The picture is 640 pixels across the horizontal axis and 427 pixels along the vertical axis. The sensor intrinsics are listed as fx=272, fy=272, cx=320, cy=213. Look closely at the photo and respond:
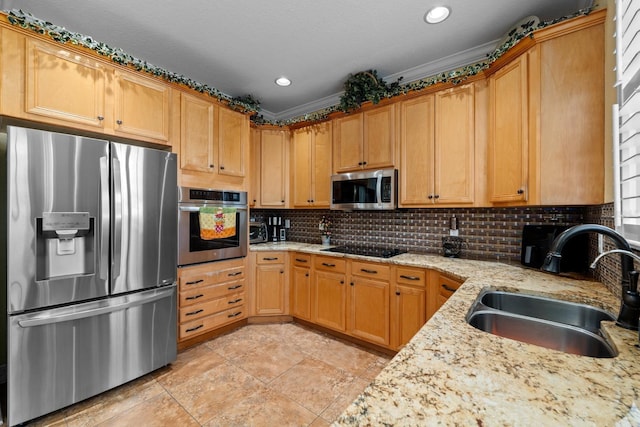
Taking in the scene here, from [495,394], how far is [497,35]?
2.64 meters

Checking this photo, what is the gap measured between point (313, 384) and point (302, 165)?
2342 millimetres

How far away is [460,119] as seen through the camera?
2324 mm

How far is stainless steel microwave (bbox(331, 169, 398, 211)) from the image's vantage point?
8.68ft

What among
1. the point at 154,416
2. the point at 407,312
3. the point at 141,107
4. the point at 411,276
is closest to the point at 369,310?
the point at 407,312

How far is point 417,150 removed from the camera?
8.38 ft

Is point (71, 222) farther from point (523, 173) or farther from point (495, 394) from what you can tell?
point (523, 173)

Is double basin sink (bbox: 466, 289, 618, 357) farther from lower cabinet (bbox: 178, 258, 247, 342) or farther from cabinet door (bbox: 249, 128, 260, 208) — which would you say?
cabinet door (bbox: 249, 128, 260, 208)

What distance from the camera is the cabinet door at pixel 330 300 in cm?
274

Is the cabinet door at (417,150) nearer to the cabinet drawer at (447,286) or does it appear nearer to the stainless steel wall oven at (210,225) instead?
the cabinet drawer at (447,286)

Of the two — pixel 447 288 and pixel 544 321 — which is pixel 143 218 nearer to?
pixel 447 288

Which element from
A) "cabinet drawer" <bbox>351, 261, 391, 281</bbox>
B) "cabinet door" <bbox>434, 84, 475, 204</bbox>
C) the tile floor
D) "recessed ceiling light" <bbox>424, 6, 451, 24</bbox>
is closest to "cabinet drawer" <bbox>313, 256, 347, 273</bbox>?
"cabinet drawer" <bbox>351, 261, 391, 281</bbox>

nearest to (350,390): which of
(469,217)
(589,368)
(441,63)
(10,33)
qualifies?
(589,368)

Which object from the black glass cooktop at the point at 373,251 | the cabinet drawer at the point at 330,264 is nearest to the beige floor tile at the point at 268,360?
the cabinet drawer at the point at 330,264

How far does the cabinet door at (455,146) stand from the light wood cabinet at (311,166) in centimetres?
120
